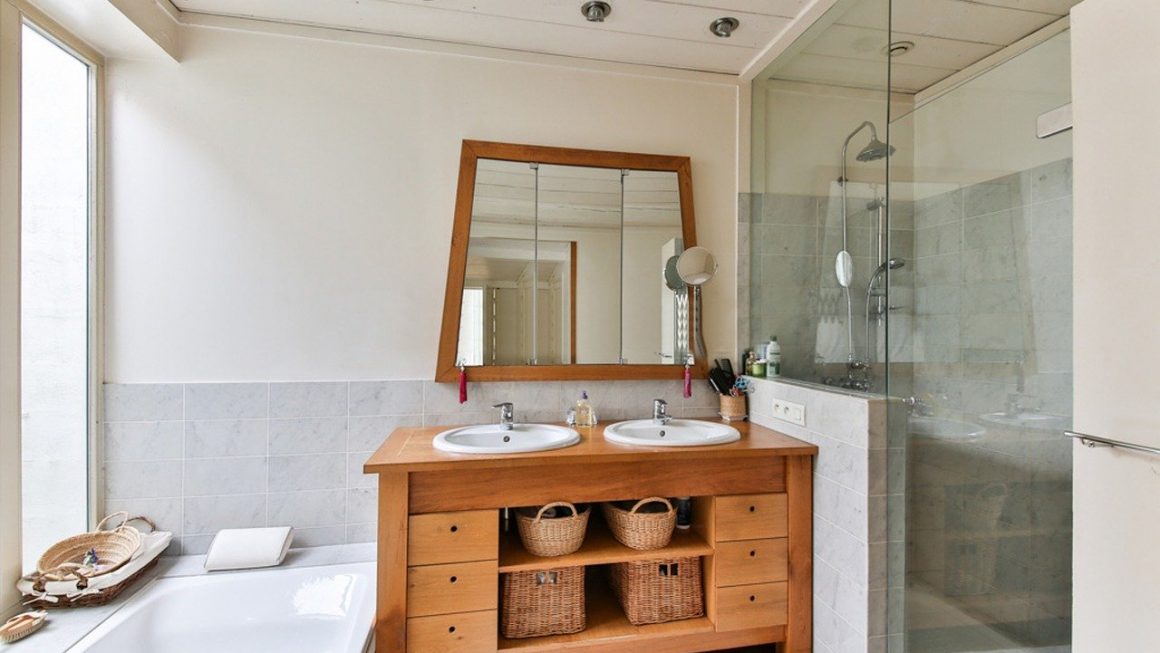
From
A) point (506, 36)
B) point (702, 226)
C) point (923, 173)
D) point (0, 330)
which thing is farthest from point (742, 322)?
point (0, 330)

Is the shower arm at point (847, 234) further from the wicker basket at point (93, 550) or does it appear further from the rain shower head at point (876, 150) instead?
the wicker basket at point (93, 550)

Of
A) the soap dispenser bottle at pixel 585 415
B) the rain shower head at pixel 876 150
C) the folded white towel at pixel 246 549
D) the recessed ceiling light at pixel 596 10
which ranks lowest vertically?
the folded white towel at pixel 246 549

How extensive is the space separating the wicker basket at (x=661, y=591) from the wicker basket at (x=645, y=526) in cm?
7

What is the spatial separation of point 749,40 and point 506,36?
969 millimetres

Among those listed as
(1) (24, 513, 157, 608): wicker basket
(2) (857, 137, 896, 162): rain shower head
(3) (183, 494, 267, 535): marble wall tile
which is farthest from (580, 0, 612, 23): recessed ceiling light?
(1) (24, 513, 157, 608): wicker basket

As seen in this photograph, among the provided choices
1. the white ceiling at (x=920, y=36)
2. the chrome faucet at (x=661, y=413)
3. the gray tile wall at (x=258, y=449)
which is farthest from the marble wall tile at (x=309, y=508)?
the white ceiling at (x=920, y=36)

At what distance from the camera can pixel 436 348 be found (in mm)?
1990

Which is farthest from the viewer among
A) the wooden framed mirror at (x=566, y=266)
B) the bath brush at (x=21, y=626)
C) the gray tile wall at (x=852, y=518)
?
the wooden framed mirror at (x=566, y=266)

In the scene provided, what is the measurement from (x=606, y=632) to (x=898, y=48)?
2.27 metres

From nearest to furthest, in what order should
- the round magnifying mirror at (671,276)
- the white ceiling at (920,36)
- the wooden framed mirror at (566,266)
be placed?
the white ceiling at (920,36), the wooden framed mirror at (566,266), the round magnifying mirror at (671,276)

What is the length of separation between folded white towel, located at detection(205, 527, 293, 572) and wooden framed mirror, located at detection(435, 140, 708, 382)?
2.67 feet

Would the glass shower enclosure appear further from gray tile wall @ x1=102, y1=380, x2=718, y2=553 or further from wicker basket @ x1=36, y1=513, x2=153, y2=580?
wicker basket @ x1=36, y1=513, x2=153, y2=580

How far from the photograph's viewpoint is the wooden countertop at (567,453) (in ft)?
4.83

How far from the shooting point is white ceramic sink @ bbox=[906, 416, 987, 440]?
5.23 feet
